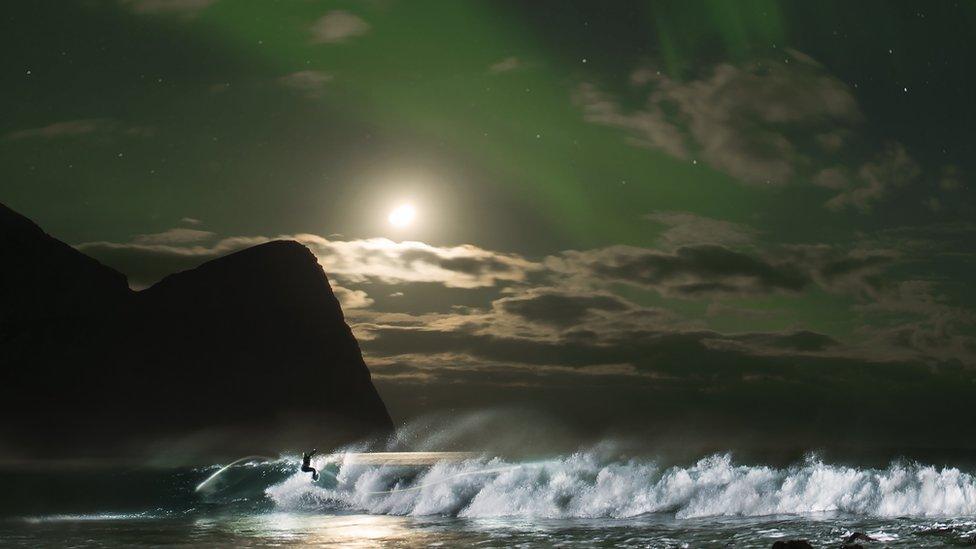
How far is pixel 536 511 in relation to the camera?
3734cm

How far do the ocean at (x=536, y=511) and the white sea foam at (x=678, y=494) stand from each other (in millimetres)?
86

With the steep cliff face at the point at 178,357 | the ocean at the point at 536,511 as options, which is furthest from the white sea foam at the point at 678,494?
the steep cliff face at the point at 178,357

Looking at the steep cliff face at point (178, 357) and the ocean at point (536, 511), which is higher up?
the steep cliff face at point (178, 357)

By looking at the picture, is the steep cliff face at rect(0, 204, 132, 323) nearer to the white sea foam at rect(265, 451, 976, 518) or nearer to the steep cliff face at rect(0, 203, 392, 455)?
the steep cliff face at rect(0, 203, 392, 455)

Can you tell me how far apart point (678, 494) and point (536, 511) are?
696 cm

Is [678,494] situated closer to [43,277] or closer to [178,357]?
[43,277]

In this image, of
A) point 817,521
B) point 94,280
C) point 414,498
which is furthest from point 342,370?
point 817,521

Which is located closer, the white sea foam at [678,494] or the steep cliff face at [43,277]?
the white sea foam at [678,494]

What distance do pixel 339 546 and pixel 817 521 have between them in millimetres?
18332

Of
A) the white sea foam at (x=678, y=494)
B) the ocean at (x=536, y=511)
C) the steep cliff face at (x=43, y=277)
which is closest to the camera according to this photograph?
the ocean at (x=536, y=511)

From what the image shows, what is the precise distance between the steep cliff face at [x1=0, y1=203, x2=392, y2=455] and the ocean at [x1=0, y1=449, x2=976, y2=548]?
97331mm

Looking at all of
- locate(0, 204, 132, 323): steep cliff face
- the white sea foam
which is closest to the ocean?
the white sea foam

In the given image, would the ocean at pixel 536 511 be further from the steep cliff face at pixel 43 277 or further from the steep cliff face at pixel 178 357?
the steep cliff face at pixel 43 277

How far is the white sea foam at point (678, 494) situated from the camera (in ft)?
122
